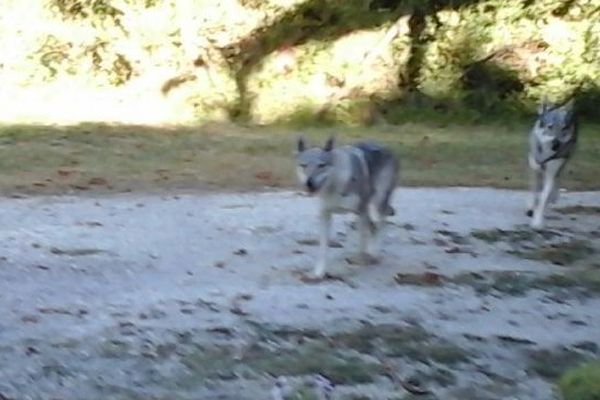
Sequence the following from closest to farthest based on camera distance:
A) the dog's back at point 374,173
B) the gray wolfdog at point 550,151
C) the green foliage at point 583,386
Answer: the green foliage at point 583,386, the dog's back at point 374,173, the gray wolfdog at point 550,151

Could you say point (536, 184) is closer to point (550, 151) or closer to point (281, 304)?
point (550, 151)

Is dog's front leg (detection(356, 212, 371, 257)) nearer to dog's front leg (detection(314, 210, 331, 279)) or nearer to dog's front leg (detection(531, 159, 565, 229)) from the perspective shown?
dog's front leg (detection(314, 210, 331, 279))

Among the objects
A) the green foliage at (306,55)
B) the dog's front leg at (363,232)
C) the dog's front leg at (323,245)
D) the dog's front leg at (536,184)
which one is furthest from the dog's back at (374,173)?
the green foliage at (306,55)

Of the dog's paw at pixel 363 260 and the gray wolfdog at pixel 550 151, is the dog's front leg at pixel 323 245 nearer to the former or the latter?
the dog's paw at pixel 363 260

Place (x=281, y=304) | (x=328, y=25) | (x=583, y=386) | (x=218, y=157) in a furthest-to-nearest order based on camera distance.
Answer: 1. (x=328, y=25)
2. (x=218, y=157)
3. (x=281, y=304)
4. (x=583, y=386)

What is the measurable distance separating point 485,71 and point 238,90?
399 cm

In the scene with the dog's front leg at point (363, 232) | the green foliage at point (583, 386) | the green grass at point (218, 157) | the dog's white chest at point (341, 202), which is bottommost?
the green grass at point (218, 157)

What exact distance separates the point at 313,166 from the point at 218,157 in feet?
27.7

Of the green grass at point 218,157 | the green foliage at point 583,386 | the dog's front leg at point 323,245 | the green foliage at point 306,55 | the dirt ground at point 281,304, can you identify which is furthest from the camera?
the green foliage at point 306,55

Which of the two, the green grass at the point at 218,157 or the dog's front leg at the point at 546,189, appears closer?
the dog's front leg at the point at 546,189

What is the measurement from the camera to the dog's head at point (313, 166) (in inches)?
338

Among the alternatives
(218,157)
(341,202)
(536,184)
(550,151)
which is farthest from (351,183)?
(218,157)

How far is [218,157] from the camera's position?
1697 centimetres

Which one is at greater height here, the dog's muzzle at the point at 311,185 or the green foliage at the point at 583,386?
the green foliage at the point at 583,386
